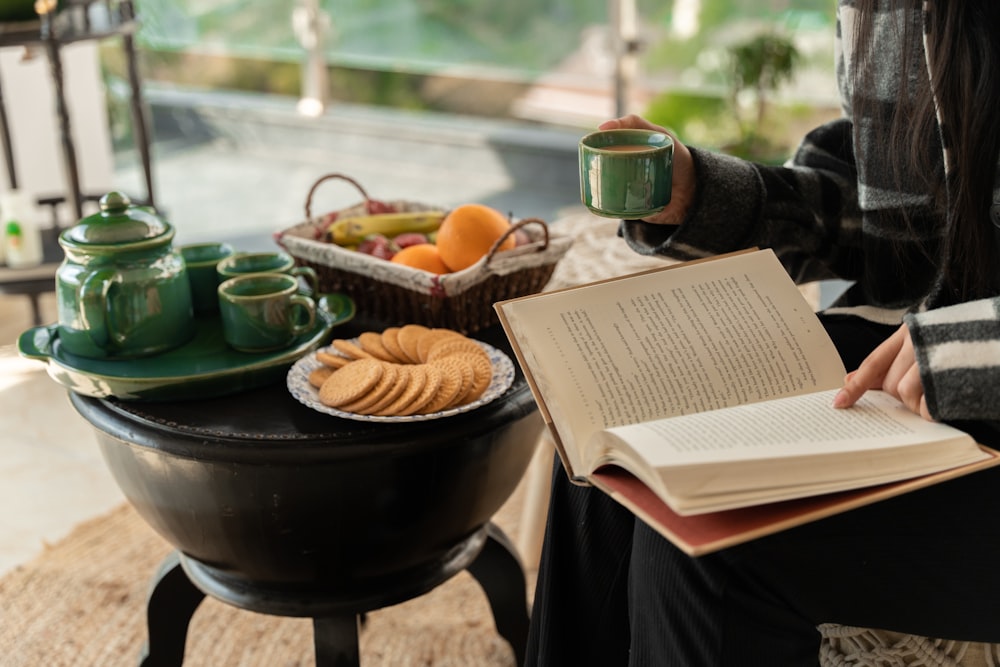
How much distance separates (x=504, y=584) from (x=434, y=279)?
1.31 feet

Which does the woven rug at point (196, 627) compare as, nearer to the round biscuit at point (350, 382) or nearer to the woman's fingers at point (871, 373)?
the round biscuit at point (350, 382)

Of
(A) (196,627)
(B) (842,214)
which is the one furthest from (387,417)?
(A) (196,627)

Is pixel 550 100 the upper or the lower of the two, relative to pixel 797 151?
lower

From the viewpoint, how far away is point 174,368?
3.73 feet

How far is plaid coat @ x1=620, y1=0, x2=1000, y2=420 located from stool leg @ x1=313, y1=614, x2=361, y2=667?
514 millimetres

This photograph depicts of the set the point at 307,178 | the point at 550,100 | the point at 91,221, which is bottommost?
the point at 307,178

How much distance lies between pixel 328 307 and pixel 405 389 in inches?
11.9

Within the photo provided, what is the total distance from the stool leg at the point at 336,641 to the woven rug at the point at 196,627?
31 cm

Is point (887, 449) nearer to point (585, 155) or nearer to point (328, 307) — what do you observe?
point (585, 155)

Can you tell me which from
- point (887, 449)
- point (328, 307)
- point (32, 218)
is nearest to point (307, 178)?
point (32, 218)

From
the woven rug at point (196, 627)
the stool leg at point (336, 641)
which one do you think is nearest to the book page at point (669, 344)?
the stool leg at point (336, 641)

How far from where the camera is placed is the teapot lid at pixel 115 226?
1.14 m

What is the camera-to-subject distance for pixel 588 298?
37.2 inches

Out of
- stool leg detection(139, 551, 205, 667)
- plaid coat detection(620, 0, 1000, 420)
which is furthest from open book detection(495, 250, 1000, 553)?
stool leg detection(139, 551, 205, 667)
